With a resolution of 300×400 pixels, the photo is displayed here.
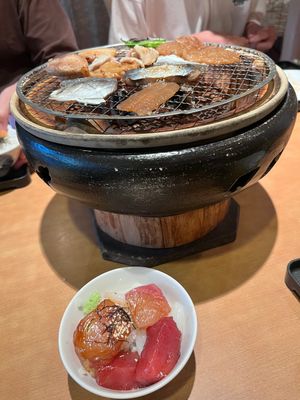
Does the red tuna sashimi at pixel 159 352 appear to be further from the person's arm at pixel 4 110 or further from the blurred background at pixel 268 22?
the blurred background at pixel 268 22

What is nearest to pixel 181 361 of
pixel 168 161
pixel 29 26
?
pixel 168 161

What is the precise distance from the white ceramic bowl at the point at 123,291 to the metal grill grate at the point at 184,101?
455mm

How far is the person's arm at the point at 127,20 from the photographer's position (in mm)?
2829

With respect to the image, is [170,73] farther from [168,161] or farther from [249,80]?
[168,161]

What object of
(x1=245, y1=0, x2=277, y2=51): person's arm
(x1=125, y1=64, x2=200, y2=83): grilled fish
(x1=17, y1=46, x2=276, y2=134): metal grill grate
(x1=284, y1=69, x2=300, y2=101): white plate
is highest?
(x1=125, y1=64, x2=200, y2=83): grilled fish

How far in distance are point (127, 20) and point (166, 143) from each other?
2.45 meters

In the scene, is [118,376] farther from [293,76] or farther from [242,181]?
[293,76]

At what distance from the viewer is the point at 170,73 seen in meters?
1.07

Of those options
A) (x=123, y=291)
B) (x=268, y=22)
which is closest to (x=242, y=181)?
(x=123, y=291)

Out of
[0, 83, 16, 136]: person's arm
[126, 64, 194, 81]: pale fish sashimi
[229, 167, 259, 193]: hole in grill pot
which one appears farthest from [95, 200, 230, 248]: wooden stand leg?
[0, 83, 16, 136]: person's arm

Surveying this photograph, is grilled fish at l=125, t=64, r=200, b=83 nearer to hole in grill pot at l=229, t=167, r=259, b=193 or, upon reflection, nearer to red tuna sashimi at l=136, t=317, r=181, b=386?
hole in grill pot at l=229, t=167, r=259, b=193

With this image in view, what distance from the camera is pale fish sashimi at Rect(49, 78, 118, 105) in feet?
3.21

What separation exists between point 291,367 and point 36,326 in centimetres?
76

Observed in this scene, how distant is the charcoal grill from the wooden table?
31cm
